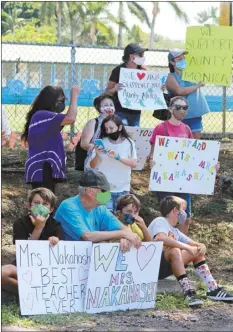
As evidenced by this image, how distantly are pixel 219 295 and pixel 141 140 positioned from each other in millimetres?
2630

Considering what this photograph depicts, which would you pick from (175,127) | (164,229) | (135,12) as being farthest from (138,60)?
(135,12)

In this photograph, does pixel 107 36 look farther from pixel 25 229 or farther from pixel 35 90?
pixel 25 229

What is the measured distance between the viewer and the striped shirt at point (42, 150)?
8.62 metres

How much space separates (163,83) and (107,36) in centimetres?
6263

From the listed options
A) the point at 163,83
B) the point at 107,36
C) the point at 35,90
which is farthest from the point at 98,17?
the point at 163,83

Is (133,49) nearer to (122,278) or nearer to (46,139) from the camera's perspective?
(46,139)

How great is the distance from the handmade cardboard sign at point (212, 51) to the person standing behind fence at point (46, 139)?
7.53 feet

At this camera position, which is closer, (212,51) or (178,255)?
(178,255)

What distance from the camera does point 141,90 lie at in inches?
397

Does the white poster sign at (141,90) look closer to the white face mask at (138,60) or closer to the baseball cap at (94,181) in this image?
the white face mask at (138,60)

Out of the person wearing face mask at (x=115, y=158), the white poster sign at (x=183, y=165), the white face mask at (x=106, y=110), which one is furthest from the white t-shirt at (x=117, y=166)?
the white poster sign at (x=183, y=165)

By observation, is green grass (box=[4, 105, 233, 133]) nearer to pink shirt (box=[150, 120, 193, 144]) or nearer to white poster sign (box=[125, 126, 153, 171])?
white poster sign (box=[125, 126, 153, 171])

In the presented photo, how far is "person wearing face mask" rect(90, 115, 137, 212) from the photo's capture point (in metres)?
8.66

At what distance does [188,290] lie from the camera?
7691mm
